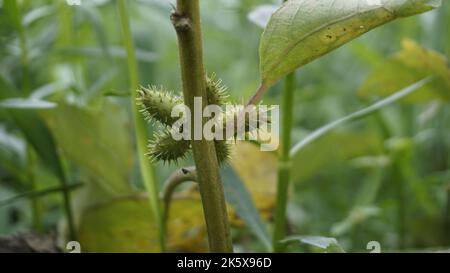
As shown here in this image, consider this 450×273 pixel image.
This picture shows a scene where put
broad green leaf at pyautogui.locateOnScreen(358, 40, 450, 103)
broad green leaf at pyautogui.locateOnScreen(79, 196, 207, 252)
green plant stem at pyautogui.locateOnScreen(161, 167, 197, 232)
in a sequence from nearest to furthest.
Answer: green plant stem at pyautogui.locateOnScreen(161, 167, 197, 232)
broad green leaf at pyautogui.locateOnScreen(79, 196, 207, 252)
broad green leaf at pyautogui.locateOnScreen(358, 40, 450, 103)

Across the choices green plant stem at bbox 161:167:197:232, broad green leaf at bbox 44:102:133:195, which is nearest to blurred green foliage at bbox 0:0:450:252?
broad green leaf at bbox 44:102:133:195

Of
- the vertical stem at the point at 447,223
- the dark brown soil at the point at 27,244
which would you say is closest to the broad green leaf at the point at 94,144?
the dark brown soil at the point at 27,244

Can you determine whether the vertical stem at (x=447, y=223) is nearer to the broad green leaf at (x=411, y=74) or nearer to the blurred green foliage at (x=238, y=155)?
the blurred green foliage at (x=238, y=155)

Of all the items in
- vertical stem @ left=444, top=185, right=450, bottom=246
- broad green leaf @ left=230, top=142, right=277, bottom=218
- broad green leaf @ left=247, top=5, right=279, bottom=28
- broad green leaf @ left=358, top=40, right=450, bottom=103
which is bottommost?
vertical stem @ left=444, top=185, right=450, bottom=246

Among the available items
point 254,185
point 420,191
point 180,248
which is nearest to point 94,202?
point 180,248

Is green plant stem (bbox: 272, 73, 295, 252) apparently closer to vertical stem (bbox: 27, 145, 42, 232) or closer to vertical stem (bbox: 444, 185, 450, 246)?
vertical stem (bbox: 27, 145, 42, 232)

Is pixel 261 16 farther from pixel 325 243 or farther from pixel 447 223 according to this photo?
pixel 447 223

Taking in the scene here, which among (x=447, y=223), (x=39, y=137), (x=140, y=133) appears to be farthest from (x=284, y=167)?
(x=447, y=223)
